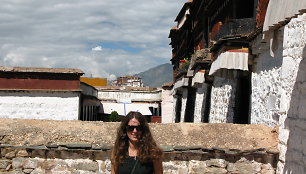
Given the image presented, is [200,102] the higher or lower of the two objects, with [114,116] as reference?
higher

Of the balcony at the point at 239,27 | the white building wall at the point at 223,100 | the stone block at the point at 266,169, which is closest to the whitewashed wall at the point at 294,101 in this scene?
the stone block at the point at 266,169

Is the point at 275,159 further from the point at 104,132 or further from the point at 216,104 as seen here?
the point at 216,104

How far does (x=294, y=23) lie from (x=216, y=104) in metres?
7.35

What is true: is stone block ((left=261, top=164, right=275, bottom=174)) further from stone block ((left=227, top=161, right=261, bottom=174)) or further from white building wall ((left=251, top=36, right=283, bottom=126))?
white building wall ((left=251, top=36, right=283, bottom=126))

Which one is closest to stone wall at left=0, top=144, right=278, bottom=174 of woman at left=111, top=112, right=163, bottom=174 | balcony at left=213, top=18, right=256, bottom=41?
woman at left=111, top=112, right=163, bottom=174

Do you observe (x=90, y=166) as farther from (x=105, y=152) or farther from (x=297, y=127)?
(x=297, y=127)

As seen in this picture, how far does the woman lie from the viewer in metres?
3.28

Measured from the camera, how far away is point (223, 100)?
10.9m

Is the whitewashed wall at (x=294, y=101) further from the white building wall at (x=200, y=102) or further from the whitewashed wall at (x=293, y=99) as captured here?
the white building wall at (x=200, y=102)

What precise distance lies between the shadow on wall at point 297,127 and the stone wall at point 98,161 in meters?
0.59

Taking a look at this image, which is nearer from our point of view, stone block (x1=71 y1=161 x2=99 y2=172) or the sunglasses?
the sunglasses

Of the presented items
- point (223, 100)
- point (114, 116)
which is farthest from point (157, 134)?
point (114, 116)

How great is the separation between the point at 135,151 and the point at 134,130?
0.58ft

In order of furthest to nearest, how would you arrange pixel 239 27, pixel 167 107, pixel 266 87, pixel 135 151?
pixel 167 107 < pixel 239 27 < pixel 266 87 < pixel 135 151
